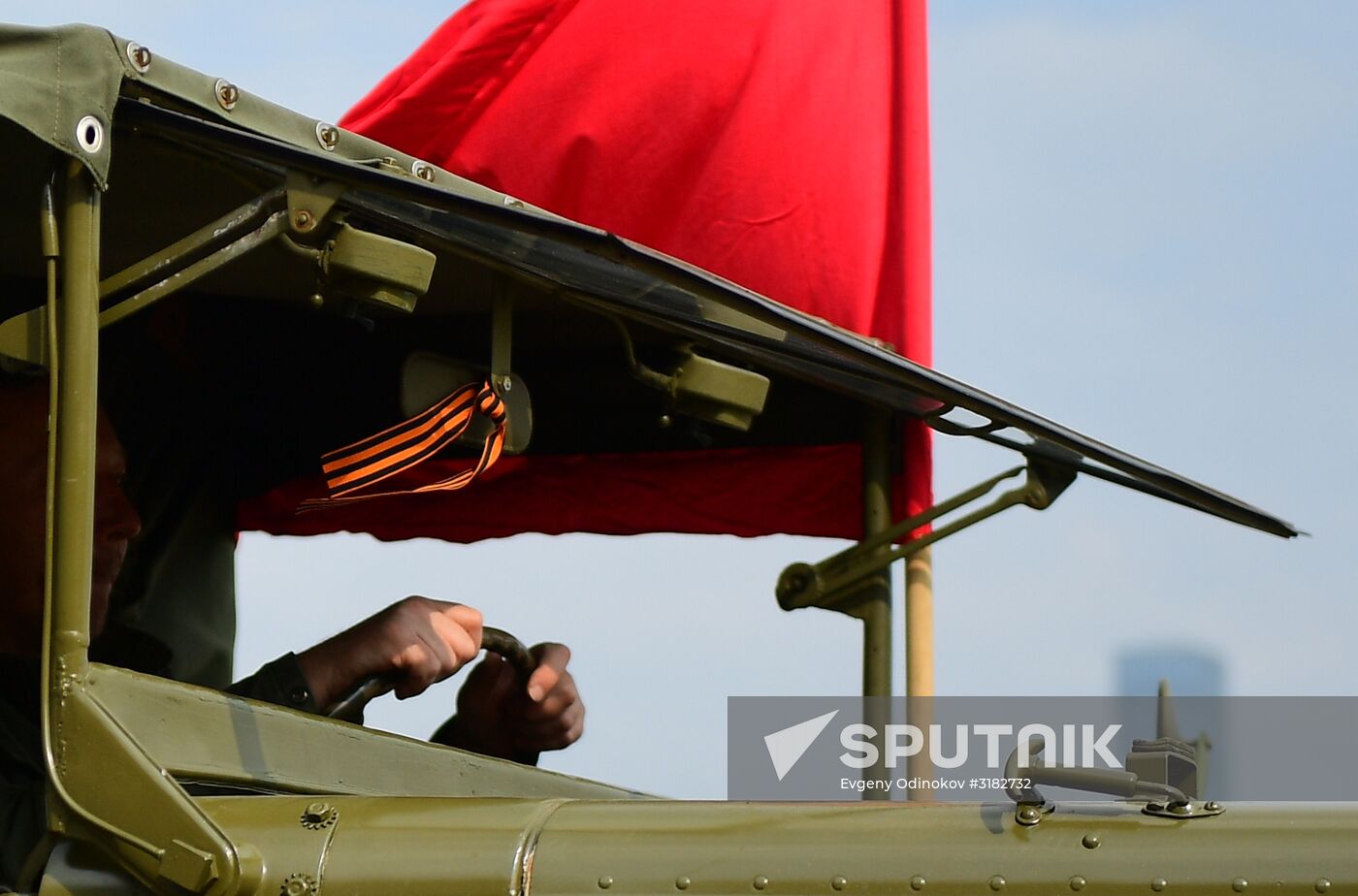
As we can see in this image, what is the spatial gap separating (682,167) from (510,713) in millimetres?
1588

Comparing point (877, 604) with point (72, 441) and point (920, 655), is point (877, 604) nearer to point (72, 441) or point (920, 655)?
point (920, 655)

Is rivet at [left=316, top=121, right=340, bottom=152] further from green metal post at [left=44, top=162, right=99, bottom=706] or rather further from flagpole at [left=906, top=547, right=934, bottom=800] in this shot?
flagpole at [left=906, top=547, right=934, bottom=800]

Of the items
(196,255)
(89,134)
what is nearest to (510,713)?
(196,255)

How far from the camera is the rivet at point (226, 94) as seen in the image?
7.32 feet

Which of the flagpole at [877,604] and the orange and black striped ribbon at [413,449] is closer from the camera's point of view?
the orange and black striped ribbon at [413,449]

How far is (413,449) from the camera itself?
2578 mm

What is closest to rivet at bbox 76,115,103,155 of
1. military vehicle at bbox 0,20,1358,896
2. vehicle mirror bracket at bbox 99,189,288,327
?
military vehicle at bbox 0,20,1358,896

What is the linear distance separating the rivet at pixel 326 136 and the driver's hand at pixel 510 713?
121 centimetres

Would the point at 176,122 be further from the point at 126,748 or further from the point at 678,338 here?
the point at 678,338

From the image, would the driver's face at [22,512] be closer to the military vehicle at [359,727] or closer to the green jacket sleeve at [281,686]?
the military vehicle at [359,727]

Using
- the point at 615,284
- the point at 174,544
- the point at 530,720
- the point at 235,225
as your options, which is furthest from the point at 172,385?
the point at 235,225

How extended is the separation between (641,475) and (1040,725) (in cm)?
134

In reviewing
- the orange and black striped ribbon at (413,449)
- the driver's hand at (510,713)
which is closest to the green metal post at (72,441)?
the orange and black striped ribbon at (413,449)

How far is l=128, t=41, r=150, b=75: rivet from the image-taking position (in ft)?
7.05
